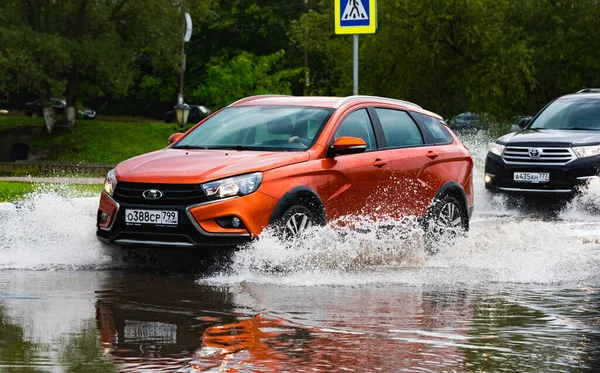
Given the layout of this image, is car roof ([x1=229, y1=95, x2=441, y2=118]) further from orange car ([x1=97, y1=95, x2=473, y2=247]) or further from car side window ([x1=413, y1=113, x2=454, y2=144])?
car side window ([x1=413, y1=113, x2=454, y2=144])

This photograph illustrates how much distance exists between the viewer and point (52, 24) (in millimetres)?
55719

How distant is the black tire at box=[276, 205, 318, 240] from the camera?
10875 millimetres

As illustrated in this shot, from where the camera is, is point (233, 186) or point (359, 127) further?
point (359, 127)

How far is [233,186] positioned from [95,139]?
44.8 meters

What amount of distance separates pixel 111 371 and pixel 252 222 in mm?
4268

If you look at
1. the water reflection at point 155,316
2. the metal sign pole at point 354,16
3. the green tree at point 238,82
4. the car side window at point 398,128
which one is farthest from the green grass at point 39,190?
the green tree at point 238,82

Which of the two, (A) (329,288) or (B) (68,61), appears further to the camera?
(B) (68,61)

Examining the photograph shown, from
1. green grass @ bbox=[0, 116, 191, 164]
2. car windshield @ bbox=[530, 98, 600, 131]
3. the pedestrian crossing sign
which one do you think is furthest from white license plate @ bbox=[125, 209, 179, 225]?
green grass @ bbox=[0, 116, 191, 164]

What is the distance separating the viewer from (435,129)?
13.5 metres

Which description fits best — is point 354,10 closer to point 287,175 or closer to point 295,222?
point 287,175

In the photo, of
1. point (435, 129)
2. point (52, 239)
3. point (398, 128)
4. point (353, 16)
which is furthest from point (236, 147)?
point (353, 16)

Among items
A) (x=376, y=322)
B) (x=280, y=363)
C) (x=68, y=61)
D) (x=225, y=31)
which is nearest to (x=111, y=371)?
(x=280, y=363)

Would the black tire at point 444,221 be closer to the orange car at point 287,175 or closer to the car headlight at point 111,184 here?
the orange car at point 287,175

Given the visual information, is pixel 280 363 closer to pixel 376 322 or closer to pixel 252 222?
pixel 376 322
